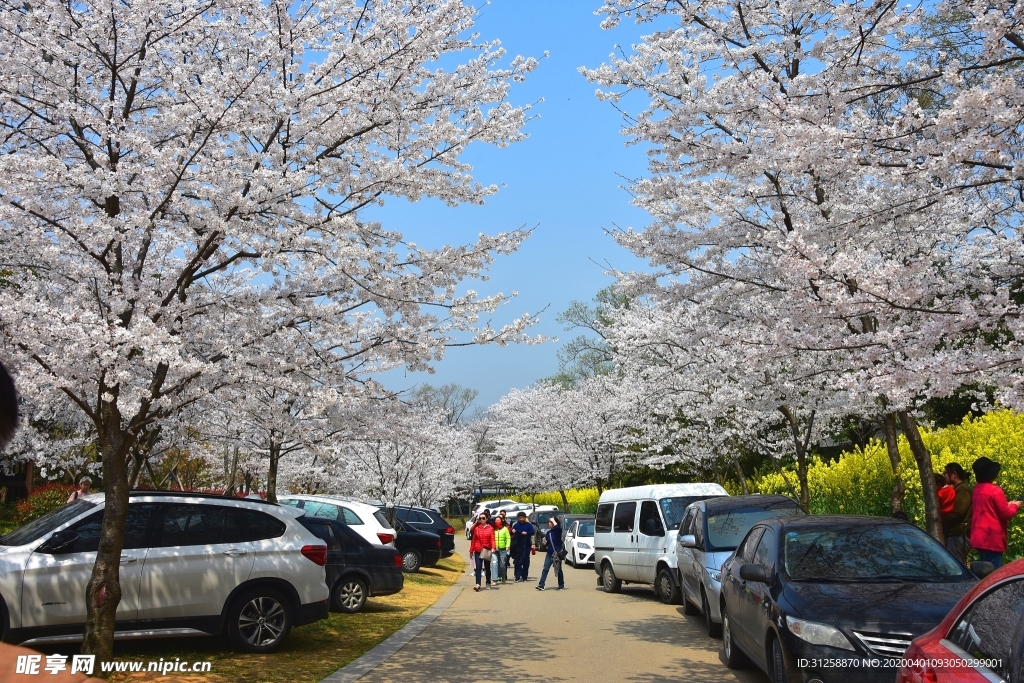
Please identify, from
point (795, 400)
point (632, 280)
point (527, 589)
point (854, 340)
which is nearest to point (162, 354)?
point (854, 340)

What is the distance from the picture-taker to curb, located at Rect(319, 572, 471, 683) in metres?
8.61

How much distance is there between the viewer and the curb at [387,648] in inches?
339

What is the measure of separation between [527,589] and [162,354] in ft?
48.4

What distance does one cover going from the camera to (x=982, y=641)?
12.3 ft

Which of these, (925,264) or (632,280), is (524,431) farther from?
(925,264)

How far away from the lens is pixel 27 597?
28.1ft

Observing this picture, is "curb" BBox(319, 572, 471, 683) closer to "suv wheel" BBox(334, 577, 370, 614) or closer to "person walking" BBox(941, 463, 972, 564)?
"suv wheel" BBox(334, 577, 370, 614)

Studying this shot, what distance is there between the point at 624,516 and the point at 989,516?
9331 mm

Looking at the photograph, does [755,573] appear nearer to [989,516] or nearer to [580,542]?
[989,516]

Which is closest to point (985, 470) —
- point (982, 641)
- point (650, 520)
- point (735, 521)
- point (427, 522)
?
point (735, 521)

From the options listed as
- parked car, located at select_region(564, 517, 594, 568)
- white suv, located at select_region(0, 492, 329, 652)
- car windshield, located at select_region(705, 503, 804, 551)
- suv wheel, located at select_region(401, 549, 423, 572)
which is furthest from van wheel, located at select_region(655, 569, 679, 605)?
parked car, located at select_region(564, 517, 594, 568)

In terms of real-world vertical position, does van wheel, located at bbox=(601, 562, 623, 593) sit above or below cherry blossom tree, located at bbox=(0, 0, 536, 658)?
below

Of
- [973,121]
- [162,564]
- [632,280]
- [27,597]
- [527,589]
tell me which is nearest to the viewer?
[973,121]

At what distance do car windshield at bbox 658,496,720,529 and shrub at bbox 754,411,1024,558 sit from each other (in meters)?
3.21
